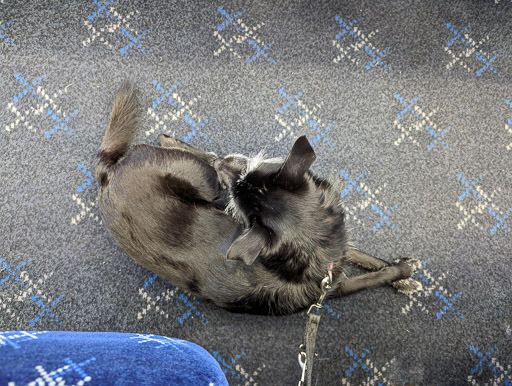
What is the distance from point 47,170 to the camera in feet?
6.57

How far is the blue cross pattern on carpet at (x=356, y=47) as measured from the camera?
2082 mm

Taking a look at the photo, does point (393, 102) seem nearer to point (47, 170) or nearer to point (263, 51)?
point (263, 51)

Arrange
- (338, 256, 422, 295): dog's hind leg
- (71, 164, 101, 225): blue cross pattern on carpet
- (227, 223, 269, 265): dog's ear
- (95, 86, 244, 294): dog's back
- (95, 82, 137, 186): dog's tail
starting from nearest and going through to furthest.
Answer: (227, 223, 269, 265): dog's ear → (95, 86, 244, 294): dog's back → (95, 82, 137, 186): dog's tail → (338, 256, 422, 295): dog's hind leg → (71, 164, 101, 225): blue cross pattern on carpet

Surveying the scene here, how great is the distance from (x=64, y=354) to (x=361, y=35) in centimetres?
204

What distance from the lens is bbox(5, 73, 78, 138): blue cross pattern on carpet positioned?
201 cm

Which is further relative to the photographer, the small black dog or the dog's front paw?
the dog's front paw

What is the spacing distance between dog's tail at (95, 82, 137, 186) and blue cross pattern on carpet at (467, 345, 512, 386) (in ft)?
6.76

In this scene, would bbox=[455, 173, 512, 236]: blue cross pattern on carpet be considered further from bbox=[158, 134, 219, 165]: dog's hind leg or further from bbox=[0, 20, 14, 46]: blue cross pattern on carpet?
bbox=[0, 20, 14, 46]: blue cross pattern on carpet


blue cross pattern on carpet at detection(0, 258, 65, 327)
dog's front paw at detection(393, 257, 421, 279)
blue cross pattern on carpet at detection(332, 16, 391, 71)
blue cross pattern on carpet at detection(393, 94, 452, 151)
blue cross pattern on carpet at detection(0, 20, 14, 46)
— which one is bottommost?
blue cross pattern on carpet at detection(0, 258, 65, 327)

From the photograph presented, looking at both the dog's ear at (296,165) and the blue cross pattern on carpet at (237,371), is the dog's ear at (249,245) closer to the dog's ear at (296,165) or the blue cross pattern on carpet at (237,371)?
the dog's ear at (296,165)

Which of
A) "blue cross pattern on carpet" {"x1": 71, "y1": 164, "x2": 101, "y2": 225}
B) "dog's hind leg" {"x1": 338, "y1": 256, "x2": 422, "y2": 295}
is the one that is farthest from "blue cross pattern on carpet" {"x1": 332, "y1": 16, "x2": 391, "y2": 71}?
"blue cross pattern on carpet" {"x1": 71, "y1": 164, "x2": 101, "y2": 225}

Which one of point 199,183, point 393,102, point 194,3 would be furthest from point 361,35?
point 199,183

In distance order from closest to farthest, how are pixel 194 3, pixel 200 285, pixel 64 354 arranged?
pixel 64 354, pixel 200 285, pixel 194 3

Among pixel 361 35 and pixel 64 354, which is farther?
pixel 361 35
